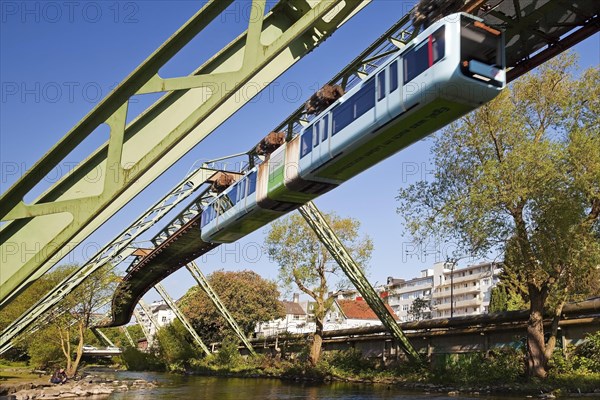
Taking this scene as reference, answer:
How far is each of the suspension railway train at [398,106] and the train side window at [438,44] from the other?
0.02m

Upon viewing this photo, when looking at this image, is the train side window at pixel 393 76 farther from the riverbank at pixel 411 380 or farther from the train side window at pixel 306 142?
the riverbank at pixel 411 380

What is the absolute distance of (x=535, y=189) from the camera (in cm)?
2464

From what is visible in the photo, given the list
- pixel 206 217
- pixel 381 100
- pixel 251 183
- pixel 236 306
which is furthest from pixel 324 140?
pixel 236 306

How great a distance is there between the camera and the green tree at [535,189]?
79.2 feet

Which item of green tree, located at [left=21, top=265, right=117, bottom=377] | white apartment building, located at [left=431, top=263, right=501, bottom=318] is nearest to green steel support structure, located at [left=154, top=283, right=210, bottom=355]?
green tree, located at [left=21, top=265, right=117, bottom=377]

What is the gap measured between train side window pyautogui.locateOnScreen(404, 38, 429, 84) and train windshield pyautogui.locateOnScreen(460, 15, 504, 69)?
78 cm

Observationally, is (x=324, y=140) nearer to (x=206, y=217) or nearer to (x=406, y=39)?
(x=406, y=39)

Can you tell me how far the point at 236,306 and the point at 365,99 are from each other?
56282 mm

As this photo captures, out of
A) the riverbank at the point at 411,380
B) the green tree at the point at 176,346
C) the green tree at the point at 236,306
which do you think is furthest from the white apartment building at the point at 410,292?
the riverbank at the point at 411,380

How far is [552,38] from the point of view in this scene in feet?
46.4

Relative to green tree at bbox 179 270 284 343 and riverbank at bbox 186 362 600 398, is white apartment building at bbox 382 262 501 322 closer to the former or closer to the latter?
green tree at bbox 179 270 284 343

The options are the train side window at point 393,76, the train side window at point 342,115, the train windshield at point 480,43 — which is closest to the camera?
the train windshield at point 480,43

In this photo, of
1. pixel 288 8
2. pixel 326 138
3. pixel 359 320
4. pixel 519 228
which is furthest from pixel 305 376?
pixel 359 320

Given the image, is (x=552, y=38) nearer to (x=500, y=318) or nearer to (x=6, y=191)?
(x=6, y=191)
